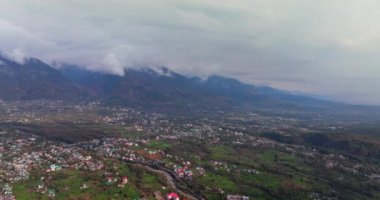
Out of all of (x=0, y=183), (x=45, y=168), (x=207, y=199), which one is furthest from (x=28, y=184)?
(x=207, y=199)

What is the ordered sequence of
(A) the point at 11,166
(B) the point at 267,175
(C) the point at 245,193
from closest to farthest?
1. (C) the point at 245,193
2. (A) the point at 11,166
3. (B) the point at 267,175

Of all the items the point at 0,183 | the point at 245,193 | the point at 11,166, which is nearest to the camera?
the point at 0,183

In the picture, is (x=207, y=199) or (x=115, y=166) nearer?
(x=207, y=199)

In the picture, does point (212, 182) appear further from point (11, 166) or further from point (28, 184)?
point (11, 166)

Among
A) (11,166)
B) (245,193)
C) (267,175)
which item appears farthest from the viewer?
(267,175)

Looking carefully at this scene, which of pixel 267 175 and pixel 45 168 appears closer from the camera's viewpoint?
pixel 45 168

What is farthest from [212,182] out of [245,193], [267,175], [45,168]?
[45,168]

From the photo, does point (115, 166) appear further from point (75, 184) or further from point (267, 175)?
point (267, 175)

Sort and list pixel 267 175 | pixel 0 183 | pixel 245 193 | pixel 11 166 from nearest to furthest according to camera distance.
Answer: pixel 0 183, pixel 245 193, pixel 11 166, pixel 267 175
